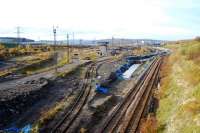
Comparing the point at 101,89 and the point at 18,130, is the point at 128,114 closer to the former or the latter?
the point at 18,130

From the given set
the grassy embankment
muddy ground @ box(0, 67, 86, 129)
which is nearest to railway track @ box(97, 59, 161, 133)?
the grassy embankment

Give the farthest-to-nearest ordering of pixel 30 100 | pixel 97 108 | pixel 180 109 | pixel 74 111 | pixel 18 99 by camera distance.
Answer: pixel 30 100, pixel 18 99, pixel 97 108, pixel 74 111, pixel 180 109

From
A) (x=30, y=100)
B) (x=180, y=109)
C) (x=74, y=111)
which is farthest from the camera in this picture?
(x=30, y=100)

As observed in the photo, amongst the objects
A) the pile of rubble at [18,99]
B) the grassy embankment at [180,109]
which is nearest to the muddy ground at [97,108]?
the grassy embankment at [180,109]

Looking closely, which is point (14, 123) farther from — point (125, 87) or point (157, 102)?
point (125, 87)

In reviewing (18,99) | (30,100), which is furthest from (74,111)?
(30,100)

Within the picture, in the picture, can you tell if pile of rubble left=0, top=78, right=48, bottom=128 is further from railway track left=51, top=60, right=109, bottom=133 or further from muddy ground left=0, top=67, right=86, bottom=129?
railway track left=51, top=60, right=109, bottom=133

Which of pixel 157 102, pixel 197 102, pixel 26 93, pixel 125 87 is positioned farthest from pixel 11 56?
pixel 197 102

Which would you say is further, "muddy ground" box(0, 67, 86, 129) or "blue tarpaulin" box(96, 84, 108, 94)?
"blue tarpaulin" box(96, 84, 108, 94)

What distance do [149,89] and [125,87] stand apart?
20.5 ft

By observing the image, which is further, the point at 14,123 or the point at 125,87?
the point at 125,87

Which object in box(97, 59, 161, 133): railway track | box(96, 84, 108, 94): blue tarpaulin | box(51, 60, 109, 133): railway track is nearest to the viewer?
box(51, 60, 109, 133): railway track

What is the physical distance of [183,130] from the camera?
23.9m

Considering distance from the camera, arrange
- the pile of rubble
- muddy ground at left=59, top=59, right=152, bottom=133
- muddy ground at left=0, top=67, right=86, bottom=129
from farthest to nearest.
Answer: the pile of rubble < muddy ground at left=0, top=67, right=86, bottom=129 < muddy ground at left=59, top=59, right=152, bottom=133
